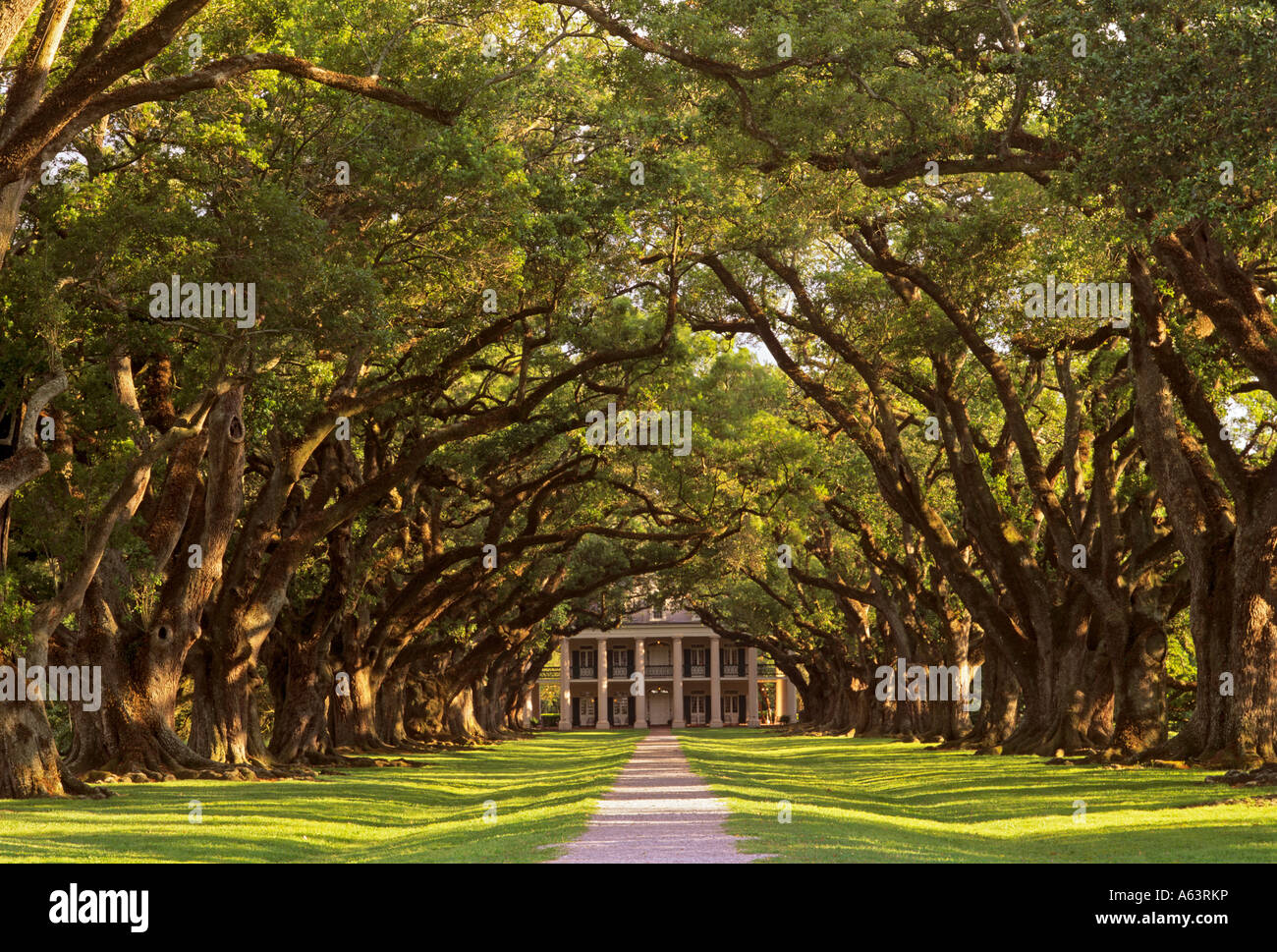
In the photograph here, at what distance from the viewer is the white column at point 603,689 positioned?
347ft

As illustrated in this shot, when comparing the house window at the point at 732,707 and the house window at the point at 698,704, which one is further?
the house window at the point at 732,707

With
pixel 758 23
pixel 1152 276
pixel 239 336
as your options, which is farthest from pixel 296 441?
pixel 1152 276

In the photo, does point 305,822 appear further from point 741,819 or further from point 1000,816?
point 1000,816

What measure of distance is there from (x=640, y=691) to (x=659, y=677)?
281 cm

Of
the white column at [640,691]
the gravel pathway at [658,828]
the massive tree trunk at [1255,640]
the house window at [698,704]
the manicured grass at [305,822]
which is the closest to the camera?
the gravel pathway at [658,828]

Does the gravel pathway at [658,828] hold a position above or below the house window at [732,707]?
above

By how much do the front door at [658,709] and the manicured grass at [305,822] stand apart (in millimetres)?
82164

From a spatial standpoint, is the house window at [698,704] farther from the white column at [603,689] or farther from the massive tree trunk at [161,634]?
the massive tree trunk at [161,634]

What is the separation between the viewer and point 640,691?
106625 mm

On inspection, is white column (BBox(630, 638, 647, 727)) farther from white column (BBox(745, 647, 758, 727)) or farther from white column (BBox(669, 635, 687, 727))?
white column (BBox(745, 647, 758, 727))

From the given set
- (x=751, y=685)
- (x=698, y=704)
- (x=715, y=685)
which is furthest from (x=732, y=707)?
(x=715, y=685)

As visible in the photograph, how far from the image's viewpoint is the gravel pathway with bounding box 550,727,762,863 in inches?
423

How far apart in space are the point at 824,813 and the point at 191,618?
1283cm

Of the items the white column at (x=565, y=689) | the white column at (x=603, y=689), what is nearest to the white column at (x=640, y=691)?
the white column at (x=603, y=689)
